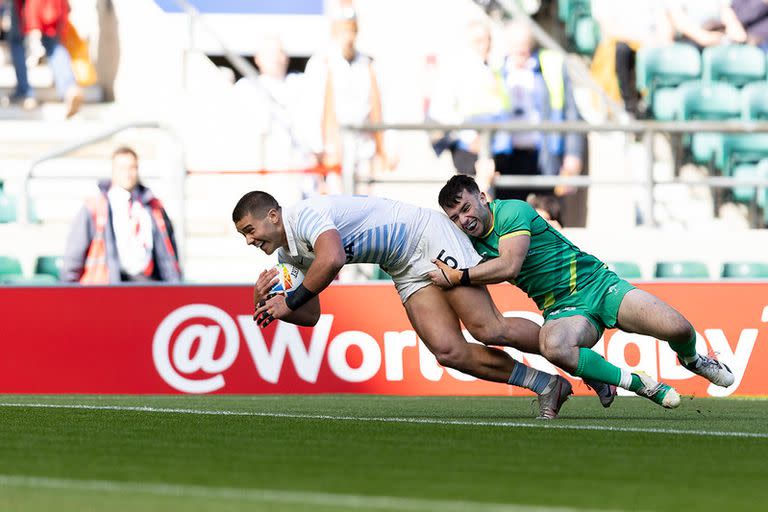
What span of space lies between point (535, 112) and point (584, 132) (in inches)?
25.6

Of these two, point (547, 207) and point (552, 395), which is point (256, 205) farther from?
point (547, 207)

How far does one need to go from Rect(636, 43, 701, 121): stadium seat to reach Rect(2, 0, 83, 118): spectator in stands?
5.94 metres

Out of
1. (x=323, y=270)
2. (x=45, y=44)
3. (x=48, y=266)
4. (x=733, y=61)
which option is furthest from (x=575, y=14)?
(x=323, y=270)

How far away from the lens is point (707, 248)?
1582 cm

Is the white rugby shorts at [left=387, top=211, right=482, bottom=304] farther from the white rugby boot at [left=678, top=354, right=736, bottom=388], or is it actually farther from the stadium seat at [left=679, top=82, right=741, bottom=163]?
the stadium seat at [left=679, top=82, right=741, bottom=163]

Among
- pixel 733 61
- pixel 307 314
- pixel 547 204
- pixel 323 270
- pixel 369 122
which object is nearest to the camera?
pixel 323 270

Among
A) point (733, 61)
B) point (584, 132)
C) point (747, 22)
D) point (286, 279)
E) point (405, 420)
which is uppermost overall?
point (747, 22)

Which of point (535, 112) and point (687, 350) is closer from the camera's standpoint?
point (687, 350)

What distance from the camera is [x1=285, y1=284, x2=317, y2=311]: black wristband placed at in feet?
30.5

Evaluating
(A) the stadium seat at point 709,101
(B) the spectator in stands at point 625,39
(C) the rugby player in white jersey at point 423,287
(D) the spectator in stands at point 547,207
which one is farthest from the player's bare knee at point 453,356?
(A) the stadium seat at point 709,101

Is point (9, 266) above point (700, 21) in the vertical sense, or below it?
below

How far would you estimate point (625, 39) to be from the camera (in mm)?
18328

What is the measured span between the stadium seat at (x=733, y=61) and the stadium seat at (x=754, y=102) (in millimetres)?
227

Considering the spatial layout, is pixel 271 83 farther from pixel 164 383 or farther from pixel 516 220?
pixel 516 220
